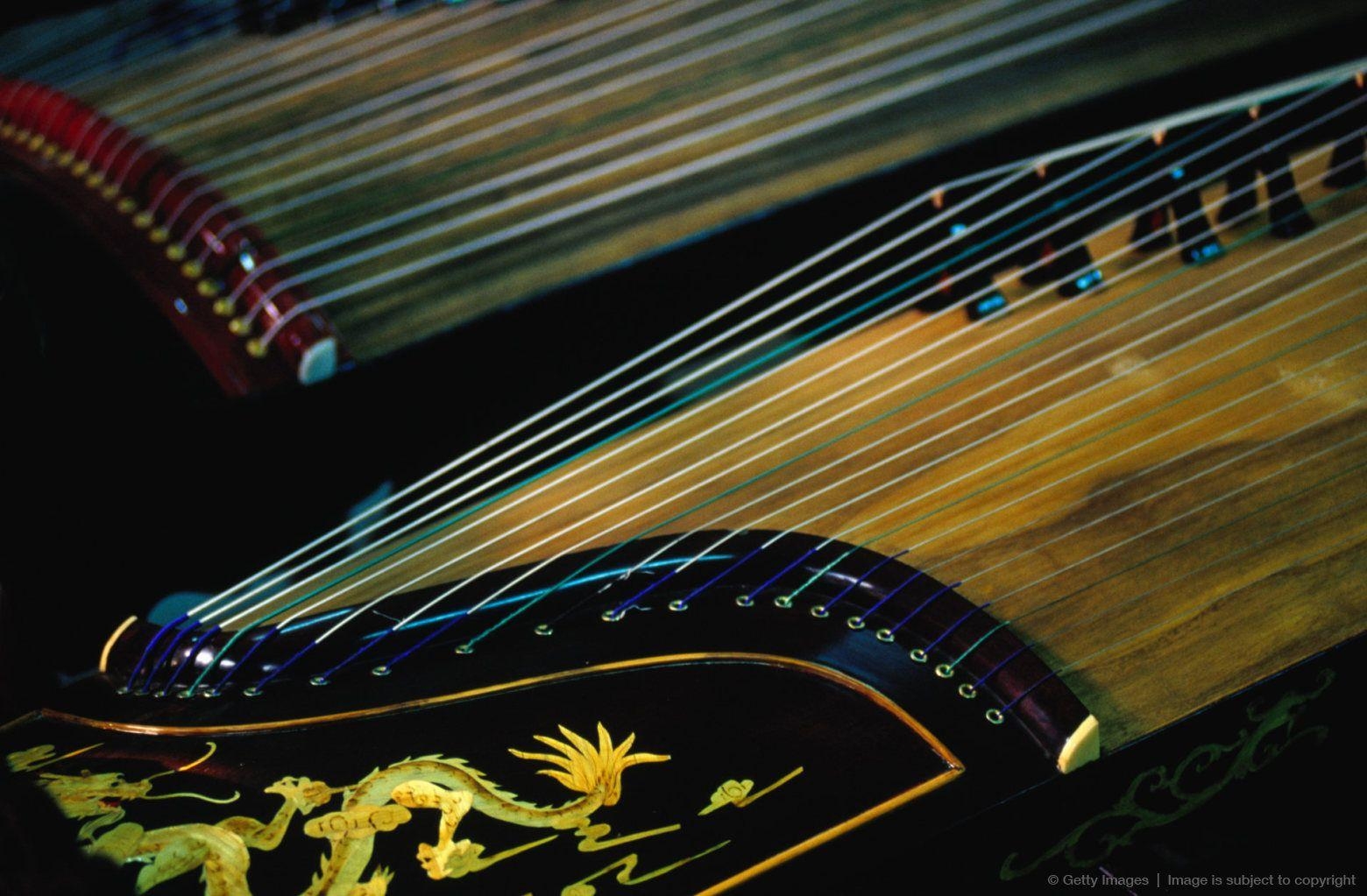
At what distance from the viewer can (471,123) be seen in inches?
69.3

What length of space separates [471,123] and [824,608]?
1001mm

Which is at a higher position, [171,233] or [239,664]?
[171,233]

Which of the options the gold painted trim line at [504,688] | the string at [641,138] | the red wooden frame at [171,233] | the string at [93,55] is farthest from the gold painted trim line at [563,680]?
the string at [93,55]

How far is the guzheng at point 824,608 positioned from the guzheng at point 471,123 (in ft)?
0.36

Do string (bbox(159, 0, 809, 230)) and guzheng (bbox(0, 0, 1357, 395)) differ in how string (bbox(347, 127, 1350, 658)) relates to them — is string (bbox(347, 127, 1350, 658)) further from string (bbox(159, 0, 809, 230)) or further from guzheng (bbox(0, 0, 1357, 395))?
string (bbox(159, 0, 809, 230))

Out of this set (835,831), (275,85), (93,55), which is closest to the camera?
(835,831)

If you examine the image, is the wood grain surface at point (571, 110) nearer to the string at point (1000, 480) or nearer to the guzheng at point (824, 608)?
the guzheng at point (824, 608)

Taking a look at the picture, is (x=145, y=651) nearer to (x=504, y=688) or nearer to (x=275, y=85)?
(x=504, y=688)

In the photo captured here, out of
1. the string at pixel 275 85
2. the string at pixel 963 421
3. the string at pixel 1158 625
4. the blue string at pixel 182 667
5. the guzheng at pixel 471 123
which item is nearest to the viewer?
the string at pixel 1158 625

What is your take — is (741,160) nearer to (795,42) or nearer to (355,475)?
(795,42)

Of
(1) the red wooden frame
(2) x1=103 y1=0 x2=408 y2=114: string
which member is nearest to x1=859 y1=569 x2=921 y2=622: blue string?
(1) the red wooden frame

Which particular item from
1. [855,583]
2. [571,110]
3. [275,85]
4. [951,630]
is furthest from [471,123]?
[951,630]

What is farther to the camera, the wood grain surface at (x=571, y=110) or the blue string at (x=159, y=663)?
the wood grain surface at (x=571, y=110)

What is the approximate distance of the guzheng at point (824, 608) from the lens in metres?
1.01
